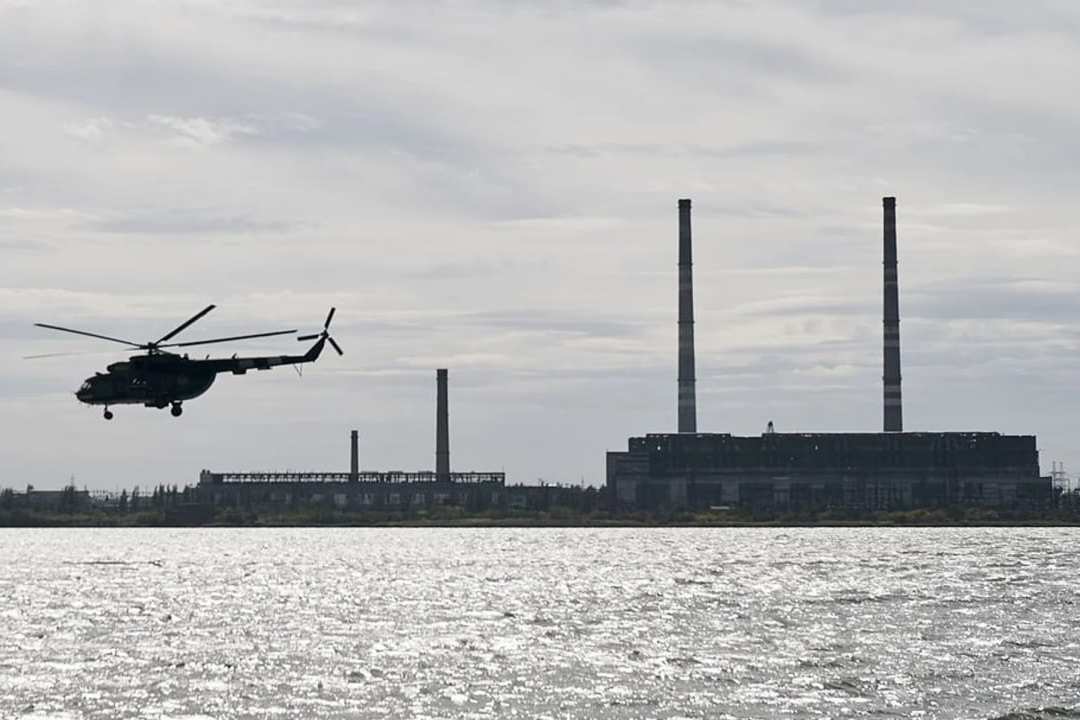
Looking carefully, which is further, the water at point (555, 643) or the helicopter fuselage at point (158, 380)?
the helicopter fuselage at point (158, 380)

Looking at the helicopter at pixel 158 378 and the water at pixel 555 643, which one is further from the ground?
the helicopter at pixel 158 378

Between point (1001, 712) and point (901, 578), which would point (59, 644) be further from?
point (901, 578)

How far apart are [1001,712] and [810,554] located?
116 m

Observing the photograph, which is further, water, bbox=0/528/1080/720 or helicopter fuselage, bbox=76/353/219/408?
helicopter fuselage, bbox=76/353/219/408

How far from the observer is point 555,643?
75.1 meters

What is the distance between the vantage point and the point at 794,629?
80562 mm

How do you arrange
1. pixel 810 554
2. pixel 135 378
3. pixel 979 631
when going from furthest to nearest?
pixel 810 554 → pixel 135 378 → pixel 979 631

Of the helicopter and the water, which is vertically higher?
the helicopter

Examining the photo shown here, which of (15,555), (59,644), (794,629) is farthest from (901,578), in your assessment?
(15,555)

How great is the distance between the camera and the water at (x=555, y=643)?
183 feet

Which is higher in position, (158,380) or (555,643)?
(158,380)

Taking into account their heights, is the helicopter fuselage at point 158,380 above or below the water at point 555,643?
above

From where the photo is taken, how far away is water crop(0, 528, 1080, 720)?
183 feet

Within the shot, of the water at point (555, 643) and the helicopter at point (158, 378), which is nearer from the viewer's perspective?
the water at point (555, 643)
